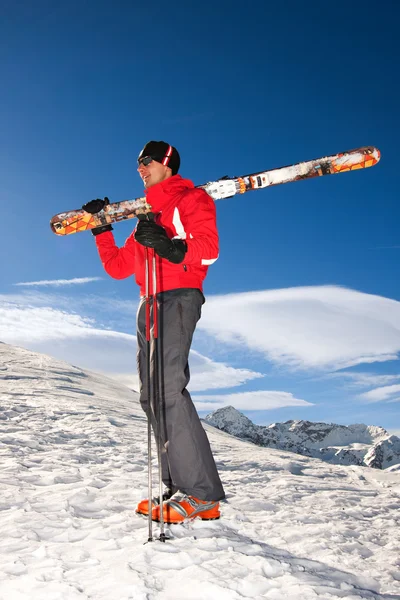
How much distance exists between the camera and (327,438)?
152875mm

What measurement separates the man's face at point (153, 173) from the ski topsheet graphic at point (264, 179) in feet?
3.87

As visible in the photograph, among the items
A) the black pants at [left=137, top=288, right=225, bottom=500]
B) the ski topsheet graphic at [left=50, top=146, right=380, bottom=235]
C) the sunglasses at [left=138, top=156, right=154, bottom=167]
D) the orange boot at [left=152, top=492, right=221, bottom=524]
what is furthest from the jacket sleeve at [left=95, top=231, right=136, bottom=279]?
the orange boot at [left=152, top=492, right=221, bottom=524]

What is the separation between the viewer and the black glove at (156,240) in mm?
2725

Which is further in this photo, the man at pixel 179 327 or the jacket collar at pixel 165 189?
the jacket collar at pixel 165 189

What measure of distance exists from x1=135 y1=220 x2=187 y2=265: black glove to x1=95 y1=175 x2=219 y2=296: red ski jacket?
123 millimetres

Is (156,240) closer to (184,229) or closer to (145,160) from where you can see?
(184,229)

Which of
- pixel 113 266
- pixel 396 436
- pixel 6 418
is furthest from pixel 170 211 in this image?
pixel 396 436

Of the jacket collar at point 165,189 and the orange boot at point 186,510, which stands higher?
the jacket collar at point 165,189

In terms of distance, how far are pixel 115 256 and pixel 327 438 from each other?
531ft

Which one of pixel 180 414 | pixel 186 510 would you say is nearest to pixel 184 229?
pixel 180 414

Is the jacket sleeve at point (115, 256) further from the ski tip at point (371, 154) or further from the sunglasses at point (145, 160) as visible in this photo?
the ski tip at point (371, 154)

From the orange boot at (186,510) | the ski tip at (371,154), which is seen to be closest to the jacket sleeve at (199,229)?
the orange boot at (186,510)

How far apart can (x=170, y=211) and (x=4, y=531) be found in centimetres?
219

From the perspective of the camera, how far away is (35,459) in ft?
15.5
